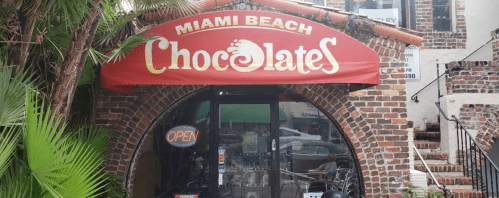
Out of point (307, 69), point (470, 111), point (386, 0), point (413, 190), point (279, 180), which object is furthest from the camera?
point (386, 0)

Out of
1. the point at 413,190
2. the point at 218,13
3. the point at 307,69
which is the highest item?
the point at 218,13

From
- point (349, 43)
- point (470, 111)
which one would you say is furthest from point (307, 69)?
point (470, 111)

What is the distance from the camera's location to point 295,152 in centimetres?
609

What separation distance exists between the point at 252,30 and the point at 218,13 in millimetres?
485

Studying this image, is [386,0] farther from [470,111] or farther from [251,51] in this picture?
[251,51]

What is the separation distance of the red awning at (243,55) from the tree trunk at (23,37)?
1248 millimetres

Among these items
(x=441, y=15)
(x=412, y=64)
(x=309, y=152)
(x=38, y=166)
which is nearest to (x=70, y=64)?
(x=38, y=166)

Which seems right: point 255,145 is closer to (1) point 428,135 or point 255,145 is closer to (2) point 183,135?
(2) point 183,135

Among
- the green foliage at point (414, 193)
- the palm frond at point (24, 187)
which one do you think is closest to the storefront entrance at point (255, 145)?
the green foliage at point (414, 193)

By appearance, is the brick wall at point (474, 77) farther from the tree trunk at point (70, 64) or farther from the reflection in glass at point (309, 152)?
the tree trunk at point (70, 64)

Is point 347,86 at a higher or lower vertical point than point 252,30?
lower

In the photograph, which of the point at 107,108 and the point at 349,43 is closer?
the point at 349,43

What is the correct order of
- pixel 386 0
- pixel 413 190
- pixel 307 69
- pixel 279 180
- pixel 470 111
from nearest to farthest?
pixel 307 69 < pixel 413 190 < pixel 279 180 < pixel 470 111 < pixel 386 0

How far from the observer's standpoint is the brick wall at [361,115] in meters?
5.29
